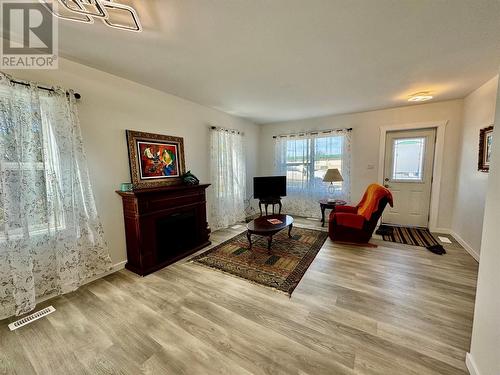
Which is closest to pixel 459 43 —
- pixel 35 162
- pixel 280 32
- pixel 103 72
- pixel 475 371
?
pixel 280 32

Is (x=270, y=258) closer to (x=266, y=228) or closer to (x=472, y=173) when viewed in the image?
(x=266, y=228)

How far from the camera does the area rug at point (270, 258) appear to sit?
2.30 meters

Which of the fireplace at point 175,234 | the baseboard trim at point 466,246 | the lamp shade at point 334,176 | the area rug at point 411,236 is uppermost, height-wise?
the lamp shade at point 334,176

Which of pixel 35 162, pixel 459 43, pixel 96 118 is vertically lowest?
pixel 35 162

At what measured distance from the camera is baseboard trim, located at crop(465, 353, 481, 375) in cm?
119

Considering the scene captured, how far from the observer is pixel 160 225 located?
8.61 feet

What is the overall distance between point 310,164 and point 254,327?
151 inches

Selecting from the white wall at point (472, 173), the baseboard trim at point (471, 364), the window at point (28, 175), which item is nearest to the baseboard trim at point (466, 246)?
the white wall at point (472, 173)

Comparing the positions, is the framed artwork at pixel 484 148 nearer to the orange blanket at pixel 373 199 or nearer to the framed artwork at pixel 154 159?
the orange blanket at pixel 373 199

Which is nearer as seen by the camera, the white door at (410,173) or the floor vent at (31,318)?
the floor vent at (31,318)

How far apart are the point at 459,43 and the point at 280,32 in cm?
164

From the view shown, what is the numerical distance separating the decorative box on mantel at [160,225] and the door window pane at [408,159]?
156 inches

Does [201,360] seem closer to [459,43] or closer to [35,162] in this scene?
[35,162]

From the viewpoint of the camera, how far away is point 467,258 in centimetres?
269
